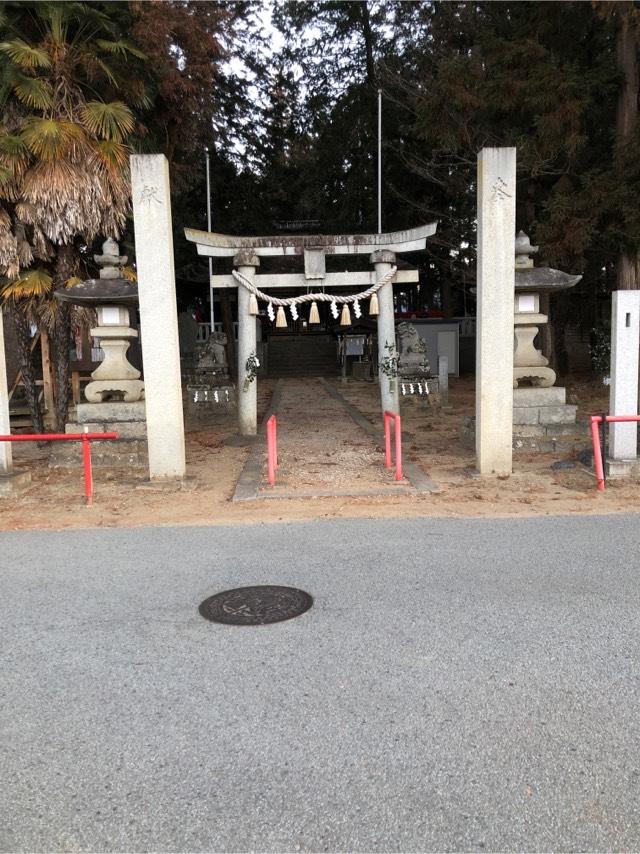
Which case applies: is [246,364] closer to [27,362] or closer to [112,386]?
[112,386]

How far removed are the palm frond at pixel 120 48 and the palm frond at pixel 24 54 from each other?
3.39 ft

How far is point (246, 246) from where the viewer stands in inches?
495

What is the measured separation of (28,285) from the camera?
37.9 feet

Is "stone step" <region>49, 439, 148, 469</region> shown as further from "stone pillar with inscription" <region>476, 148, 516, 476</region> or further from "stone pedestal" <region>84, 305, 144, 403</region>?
"stone pillar with inscription" <region>476, 148, 516, 476</region>

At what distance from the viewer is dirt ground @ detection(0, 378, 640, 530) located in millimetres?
7020

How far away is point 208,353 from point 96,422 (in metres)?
7.21

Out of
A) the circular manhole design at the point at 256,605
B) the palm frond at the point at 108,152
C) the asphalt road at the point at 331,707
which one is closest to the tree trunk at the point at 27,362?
the palm frond at the point at 108,152

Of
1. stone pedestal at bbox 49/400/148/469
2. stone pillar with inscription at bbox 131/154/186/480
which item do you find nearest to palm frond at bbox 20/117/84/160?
stone pillar with inscription at bbox 131/154/186/480

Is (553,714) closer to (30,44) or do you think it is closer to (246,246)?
(246,246)

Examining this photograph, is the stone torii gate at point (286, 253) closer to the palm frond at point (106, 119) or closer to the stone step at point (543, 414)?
the palm frond at point (106, 119)

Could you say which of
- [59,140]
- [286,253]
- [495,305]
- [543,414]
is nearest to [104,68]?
[59,140]

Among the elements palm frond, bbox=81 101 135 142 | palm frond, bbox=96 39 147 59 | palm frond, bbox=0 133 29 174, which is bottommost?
palm frond, bbox=0 133 29 174

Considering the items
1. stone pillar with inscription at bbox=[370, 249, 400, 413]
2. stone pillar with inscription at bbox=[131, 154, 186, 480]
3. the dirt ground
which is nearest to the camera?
the dirt ground

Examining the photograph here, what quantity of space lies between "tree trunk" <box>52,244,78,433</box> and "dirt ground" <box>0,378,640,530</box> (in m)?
0.96
